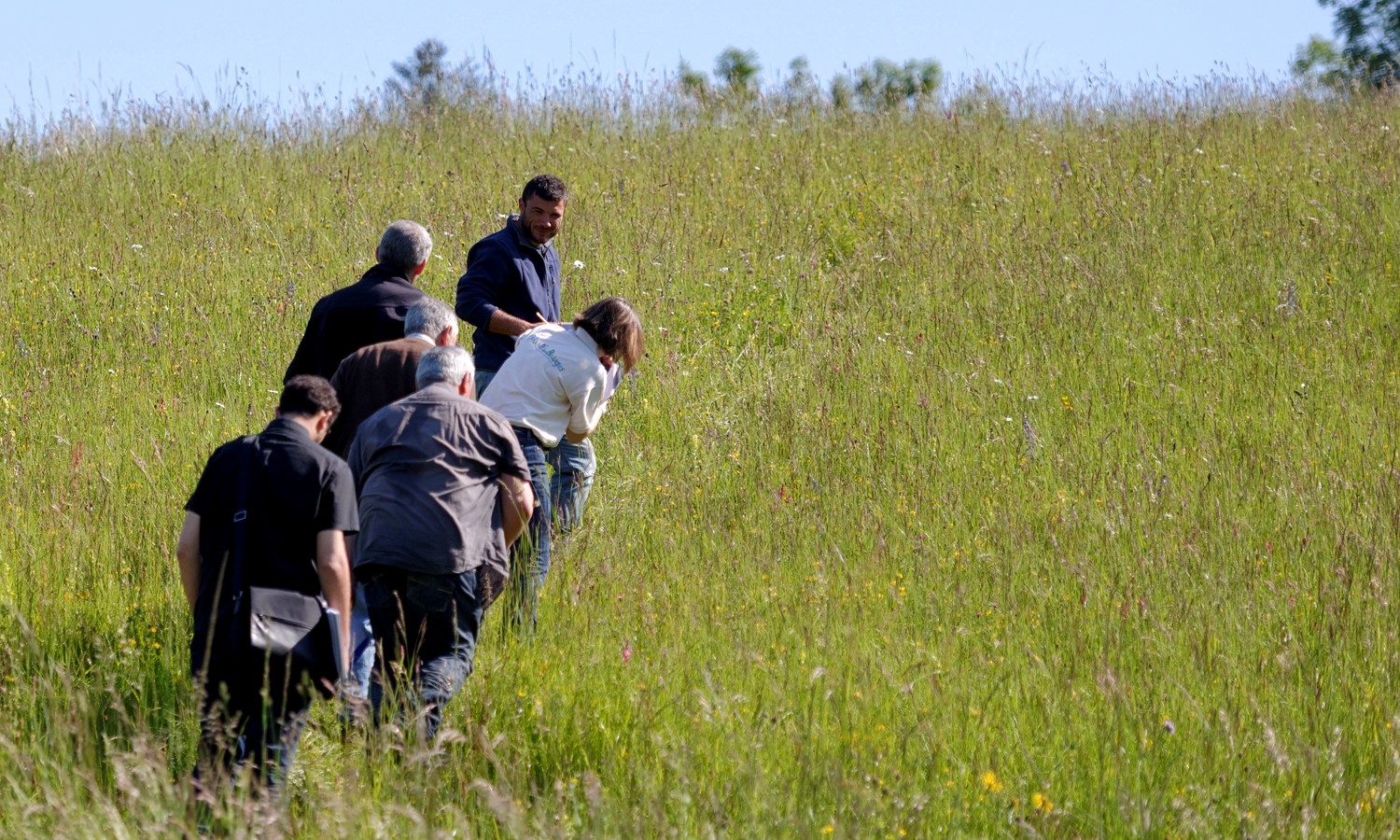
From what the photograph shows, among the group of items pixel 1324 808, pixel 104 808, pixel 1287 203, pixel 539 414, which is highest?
pixel 1287 203

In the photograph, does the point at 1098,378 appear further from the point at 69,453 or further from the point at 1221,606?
the point at 69,453

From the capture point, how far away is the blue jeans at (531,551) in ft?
16.8

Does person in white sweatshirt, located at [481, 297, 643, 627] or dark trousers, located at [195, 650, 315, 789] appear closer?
dark trousers, located at [195, 650, 315, 789]

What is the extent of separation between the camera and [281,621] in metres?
3.73

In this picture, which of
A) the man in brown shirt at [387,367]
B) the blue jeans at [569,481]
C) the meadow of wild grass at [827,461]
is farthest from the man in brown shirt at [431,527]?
the blue jeans at [569,481]

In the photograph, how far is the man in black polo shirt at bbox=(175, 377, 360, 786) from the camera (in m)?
3.72

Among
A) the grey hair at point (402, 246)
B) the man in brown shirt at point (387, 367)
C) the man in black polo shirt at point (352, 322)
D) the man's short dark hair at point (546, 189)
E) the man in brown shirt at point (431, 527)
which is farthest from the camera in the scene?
the man's short dark hair at point (546, 189)

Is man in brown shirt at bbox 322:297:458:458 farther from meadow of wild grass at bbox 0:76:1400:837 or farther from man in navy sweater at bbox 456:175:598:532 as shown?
meadow of wild grass at bbox 0:76:1400:837

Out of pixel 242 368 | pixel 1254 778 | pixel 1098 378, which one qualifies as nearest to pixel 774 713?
pixel 1254 778

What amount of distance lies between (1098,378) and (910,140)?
4.93m

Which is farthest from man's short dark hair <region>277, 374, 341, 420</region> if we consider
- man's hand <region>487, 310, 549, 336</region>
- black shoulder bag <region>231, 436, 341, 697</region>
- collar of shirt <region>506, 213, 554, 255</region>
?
collar of shirt <region>506, 213, 554, 255</region>

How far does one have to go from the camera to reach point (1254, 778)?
387cm

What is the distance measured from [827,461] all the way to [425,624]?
3294 millimetres

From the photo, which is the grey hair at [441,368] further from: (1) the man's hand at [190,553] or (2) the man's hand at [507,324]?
(2) the man's hand at [507,324]
